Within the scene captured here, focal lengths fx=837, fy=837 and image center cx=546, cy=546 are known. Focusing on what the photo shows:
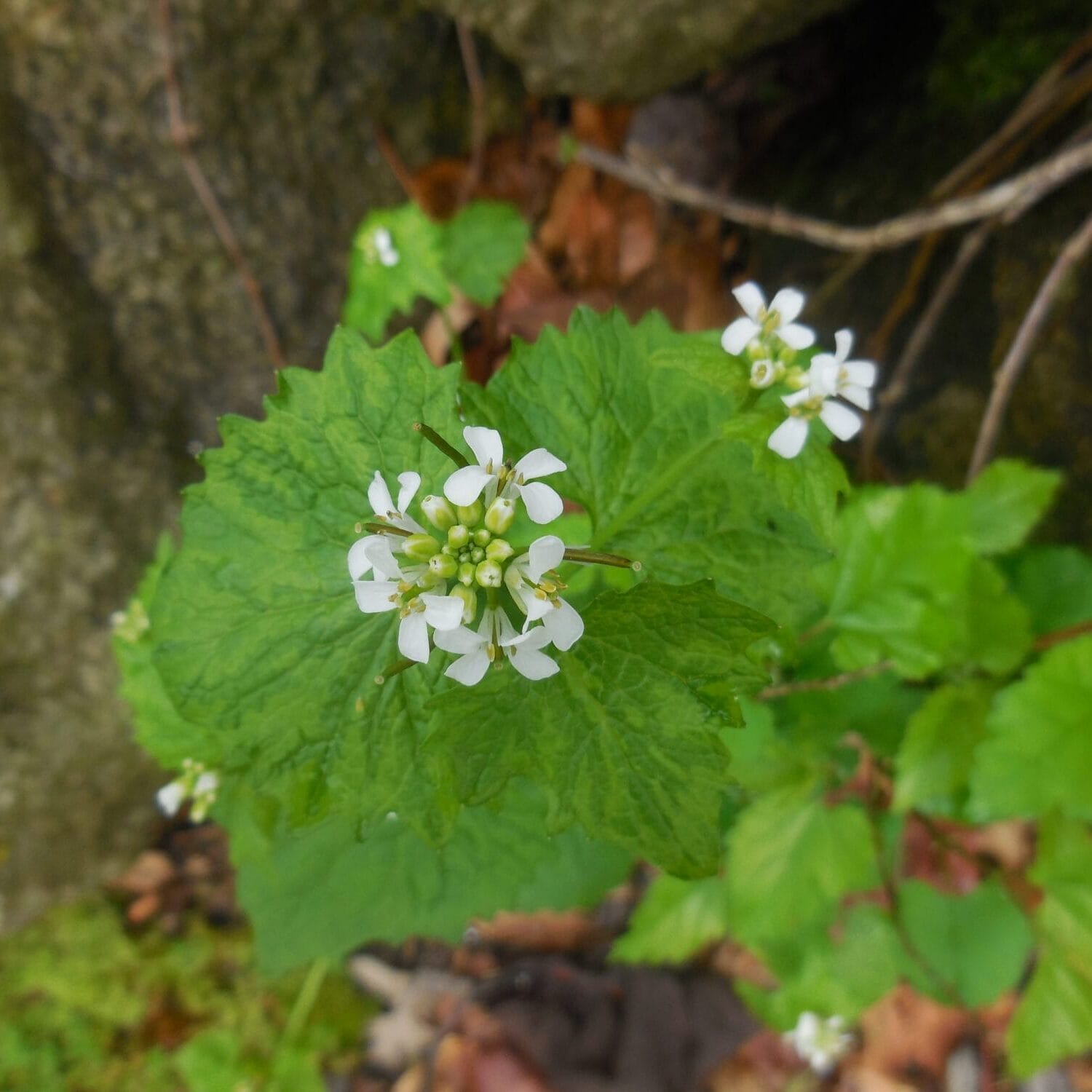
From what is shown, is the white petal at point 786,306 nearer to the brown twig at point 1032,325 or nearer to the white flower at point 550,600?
the white flower at point 550,600

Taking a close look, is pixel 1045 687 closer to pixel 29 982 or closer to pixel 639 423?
pixel 639 423

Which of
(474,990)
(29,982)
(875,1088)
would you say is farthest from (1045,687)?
(29,982)

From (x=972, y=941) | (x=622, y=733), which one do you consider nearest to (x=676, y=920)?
(x=972, y=941)

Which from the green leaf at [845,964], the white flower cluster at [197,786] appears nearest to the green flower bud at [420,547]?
the white flower cluster at [197,786]

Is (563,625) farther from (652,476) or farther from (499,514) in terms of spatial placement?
(652,476)

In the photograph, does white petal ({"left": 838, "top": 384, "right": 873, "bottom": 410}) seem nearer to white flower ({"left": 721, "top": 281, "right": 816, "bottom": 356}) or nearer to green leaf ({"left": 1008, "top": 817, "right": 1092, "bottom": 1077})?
white flower ({"left": 721, "top": 281, "right": 816, "bottom": 356})
